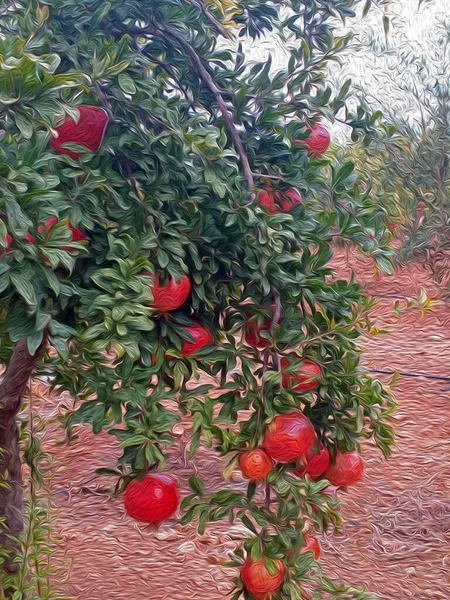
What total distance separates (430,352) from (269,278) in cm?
528

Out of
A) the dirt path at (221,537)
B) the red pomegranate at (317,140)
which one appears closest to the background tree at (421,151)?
the dirt path at (221,537)

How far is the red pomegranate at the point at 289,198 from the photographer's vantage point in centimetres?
165

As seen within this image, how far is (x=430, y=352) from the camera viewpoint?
646 centimetres

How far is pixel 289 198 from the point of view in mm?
1654

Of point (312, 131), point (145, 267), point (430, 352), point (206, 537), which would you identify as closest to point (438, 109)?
point (430, 352)

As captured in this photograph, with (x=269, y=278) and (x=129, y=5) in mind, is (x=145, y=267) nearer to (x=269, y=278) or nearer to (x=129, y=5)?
(x=269, y=278)

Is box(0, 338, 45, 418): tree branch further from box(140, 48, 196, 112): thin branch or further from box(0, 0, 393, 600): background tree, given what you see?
box(140, 48, 196, 112): thin branch

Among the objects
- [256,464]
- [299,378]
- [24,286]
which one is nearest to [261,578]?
[256,464]

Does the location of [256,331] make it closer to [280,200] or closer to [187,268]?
[187,268]

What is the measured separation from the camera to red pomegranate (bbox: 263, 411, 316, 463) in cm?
137

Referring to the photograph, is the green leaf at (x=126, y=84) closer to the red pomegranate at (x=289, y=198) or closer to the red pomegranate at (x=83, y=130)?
the red pomegranate at (x=83, y=130)

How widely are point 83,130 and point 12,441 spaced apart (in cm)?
113

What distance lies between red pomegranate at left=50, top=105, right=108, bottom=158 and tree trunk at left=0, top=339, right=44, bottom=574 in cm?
68

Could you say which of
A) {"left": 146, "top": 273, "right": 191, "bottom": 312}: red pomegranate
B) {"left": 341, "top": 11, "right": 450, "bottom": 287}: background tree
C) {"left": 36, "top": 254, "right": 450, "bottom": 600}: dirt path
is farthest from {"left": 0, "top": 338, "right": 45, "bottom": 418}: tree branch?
{"left": 341, "top": 11, "right": 450, "bottom": 287}: background tree
